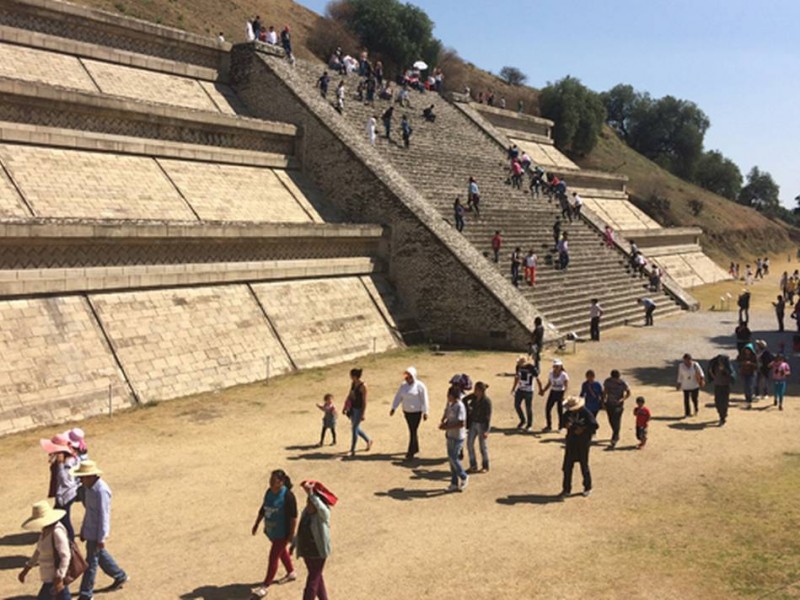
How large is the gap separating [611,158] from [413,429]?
62053 mm

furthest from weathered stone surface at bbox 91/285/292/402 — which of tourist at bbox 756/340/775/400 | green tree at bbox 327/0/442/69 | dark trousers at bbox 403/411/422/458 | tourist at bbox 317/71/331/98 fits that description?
green tree at bbox 327/0/442/69

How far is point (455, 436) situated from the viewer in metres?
9.10

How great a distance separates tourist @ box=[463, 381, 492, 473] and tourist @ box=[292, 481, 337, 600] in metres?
3.85

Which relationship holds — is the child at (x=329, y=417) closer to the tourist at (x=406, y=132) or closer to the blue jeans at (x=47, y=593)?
the blue jeans at (x=47, y=593)

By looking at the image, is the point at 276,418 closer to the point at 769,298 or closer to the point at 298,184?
the point at 298,184

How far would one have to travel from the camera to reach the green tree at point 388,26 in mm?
48125

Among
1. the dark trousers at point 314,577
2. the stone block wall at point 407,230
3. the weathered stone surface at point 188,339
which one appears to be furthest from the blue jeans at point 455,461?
the stone block wall at point 407,230

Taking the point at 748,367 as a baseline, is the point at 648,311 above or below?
above

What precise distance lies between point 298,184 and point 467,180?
7440 mm

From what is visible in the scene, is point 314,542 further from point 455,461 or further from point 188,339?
point 188,339

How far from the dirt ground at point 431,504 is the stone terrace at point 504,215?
881 centimetres

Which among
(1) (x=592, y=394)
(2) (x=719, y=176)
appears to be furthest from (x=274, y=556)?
(2) (x=719, y=176)

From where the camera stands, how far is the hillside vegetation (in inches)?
1484

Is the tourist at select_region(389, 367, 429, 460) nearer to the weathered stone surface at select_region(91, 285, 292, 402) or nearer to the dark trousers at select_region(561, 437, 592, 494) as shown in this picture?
the dark trousers at select_region(561, 437, 592, 494)
